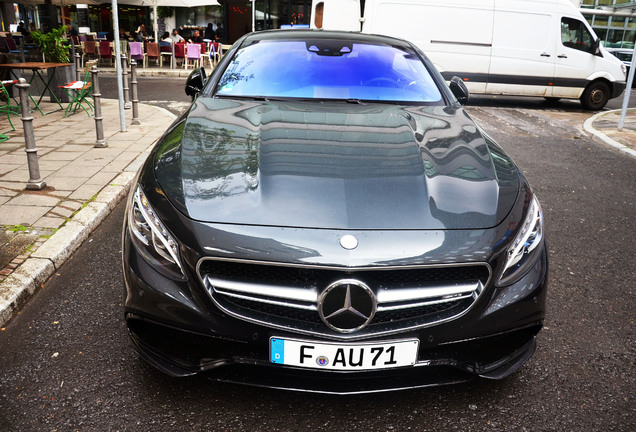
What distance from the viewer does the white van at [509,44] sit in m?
12.3

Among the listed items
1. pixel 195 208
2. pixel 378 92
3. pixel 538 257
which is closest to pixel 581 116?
pixel 378 92

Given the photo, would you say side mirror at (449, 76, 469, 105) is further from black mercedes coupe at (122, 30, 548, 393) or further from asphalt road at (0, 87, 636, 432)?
black mercedes coupe at (122, 30, 548, 393)

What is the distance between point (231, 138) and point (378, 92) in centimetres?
122

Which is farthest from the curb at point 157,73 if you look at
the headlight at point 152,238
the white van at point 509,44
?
the headlight at point 152,238

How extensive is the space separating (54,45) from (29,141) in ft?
21.8

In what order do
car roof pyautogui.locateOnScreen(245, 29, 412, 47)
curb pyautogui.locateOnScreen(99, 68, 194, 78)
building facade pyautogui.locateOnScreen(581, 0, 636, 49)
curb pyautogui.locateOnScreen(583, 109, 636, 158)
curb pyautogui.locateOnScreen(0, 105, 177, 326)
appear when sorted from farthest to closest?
building facade pyautogui.locateOnScreen(581, 0, 636, 49), curb pyautogui.locateOnScreen(99, 68, 194, 78), curb pyautogui.locateOnScreen(583, 109, 636, 158), car roof pyautogui.locateOnScreen(245, 29, 412, 47), curb pyautogui.locateOnScreen(0, 105, 177, 326)

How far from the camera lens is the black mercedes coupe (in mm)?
A: 1994

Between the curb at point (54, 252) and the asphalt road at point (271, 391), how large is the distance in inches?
2.7

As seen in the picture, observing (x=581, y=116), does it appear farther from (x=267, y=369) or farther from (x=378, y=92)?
(x=267, y=369)

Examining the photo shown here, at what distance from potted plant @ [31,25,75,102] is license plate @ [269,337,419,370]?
9967 mm

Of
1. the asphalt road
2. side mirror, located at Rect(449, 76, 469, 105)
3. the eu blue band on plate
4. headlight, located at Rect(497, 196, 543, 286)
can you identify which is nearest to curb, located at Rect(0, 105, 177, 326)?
the asphalt road

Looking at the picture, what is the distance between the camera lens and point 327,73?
3580 millimetres

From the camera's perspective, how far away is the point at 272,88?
3.47 m

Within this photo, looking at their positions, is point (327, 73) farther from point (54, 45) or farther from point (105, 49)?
point (105, 49)
